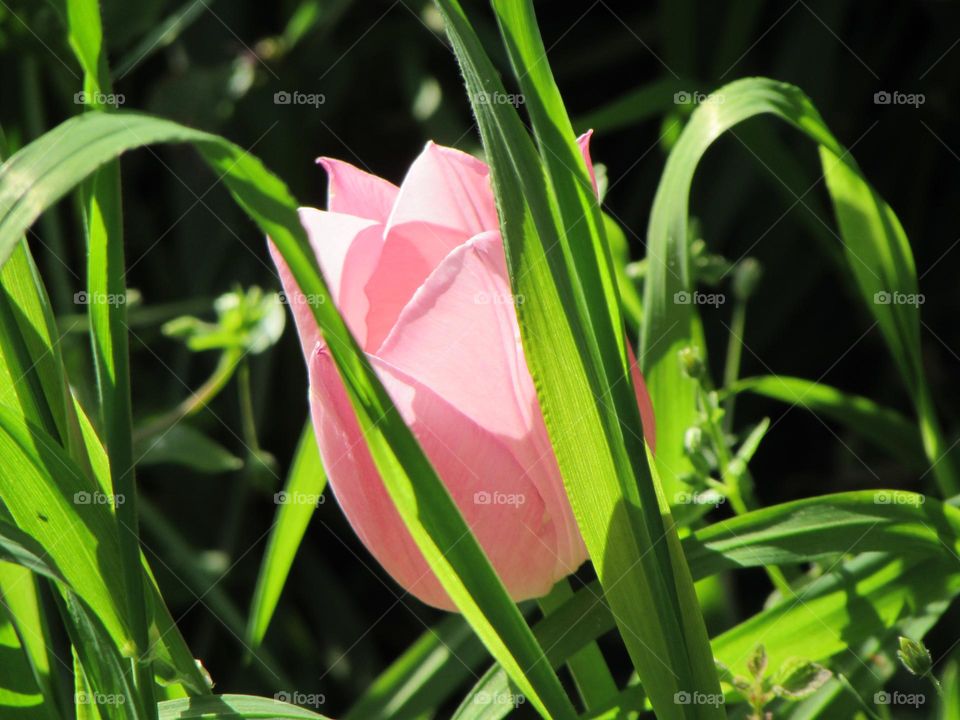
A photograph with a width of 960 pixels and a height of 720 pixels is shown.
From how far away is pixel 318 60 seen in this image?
96 centimetres

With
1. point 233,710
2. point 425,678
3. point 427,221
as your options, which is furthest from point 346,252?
point 425,678

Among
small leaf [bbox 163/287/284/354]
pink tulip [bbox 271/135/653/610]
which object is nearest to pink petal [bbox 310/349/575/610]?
pink tulip [bbox 271/135/653/610]

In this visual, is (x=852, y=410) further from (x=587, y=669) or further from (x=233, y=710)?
(x=233, y=710)

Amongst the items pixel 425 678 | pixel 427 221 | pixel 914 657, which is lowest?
pixel 425 678

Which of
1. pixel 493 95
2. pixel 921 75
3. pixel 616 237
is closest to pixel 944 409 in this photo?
pixel 921 75

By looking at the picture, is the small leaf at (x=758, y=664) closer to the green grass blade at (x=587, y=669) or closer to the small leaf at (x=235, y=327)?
the green grass blade at (x=587, y=669)

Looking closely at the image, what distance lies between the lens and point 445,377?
0.30 m

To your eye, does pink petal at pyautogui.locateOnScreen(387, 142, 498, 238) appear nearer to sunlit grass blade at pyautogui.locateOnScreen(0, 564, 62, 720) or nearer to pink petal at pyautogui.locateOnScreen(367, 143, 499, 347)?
pink petal at pyautogui.locateOnScreen(367, 143, 499, 347)

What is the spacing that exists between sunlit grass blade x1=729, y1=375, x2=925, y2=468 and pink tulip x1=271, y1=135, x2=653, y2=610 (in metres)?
0.15

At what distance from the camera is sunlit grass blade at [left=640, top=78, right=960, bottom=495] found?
14.7 inches

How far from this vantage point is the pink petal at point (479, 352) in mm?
289

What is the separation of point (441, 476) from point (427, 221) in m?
0.08

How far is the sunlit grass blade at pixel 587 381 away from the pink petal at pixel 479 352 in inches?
1.0

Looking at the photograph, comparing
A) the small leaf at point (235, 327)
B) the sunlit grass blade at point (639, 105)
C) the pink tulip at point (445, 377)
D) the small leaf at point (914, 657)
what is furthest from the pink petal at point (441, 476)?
the sunlit grass blade at point (639, 105)
